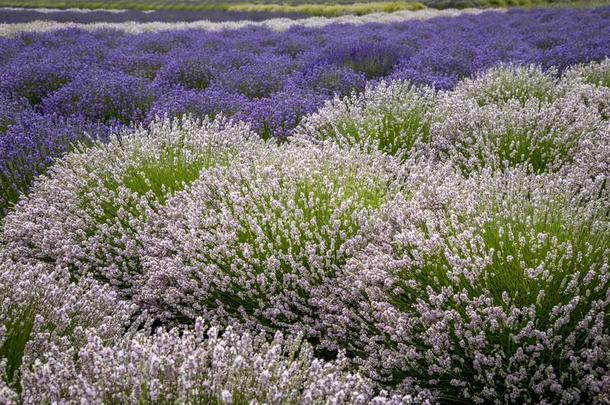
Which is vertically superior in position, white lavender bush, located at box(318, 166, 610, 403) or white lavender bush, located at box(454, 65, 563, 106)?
white lavender bush, located at box(454, 65, 563, 106)

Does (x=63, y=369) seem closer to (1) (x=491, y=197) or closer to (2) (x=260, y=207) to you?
(2) (x=260, y=207)

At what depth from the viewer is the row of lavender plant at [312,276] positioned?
1765 mm

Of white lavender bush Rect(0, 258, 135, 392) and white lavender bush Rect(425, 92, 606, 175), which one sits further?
white lavender bush Rect(425, 92, 606, 175)

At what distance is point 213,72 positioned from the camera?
7055 mm

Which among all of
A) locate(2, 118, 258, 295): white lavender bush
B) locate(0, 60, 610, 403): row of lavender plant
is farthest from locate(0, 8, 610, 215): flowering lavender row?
locate(0, 60, 610, 403): row of lavender plant

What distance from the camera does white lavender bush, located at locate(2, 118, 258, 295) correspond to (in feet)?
9.90

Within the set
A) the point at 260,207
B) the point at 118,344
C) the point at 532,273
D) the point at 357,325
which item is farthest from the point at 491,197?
the point at 118,344

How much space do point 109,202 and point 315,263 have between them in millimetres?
1343

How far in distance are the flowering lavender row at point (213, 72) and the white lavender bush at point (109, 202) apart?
1.98ft

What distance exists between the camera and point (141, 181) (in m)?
3.47

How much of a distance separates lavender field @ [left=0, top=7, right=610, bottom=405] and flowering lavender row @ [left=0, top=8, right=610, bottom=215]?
82 mm

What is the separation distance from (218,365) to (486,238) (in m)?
1.34

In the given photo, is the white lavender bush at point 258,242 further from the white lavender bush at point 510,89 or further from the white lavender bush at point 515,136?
the white lavender bush at point 510,89

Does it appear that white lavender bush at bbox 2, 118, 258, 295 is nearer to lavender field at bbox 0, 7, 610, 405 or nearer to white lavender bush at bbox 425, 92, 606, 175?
lavender field at bbox 0, 7, 610, 405
